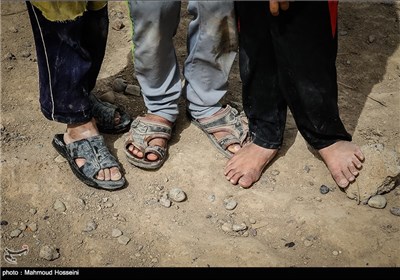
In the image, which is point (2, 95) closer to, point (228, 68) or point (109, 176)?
point (109, 176)

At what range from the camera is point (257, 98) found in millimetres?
2309

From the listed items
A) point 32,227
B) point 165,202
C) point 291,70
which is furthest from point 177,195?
point 291,70

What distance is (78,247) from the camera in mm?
2168

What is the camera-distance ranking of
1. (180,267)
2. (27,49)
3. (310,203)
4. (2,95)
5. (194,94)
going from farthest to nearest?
1. (27,49)
2. (2,95)
3. (194,94)
4. (310,203)
5. (180,267)

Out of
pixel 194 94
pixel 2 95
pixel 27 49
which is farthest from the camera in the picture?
pixel 27 49

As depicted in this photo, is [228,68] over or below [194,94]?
over

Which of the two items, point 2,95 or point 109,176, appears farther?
point 2,95

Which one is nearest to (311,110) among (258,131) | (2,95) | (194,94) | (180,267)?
(258,131)

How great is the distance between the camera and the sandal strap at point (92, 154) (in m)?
2.37

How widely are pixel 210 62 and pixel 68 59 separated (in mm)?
590

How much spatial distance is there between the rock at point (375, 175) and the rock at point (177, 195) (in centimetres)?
69

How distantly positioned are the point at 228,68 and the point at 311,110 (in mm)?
432

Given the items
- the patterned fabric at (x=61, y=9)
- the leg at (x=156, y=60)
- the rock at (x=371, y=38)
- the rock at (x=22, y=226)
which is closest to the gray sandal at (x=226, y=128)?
the leg at (x=156, y=60)

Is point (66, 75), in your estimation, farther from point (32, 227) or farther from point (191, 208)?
point (191, 208)
